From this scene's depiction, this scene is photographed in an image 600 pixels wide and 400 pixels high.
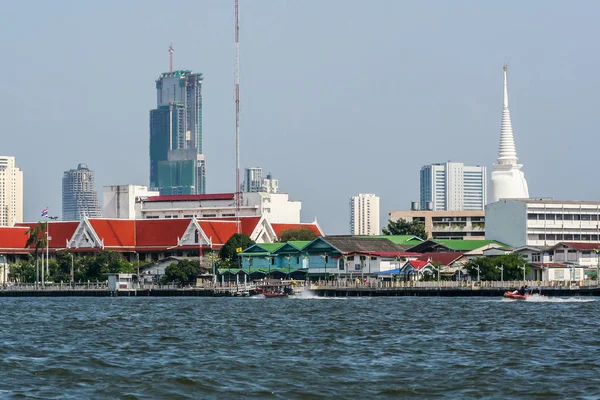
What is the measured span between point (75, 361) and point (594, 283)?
262 ft

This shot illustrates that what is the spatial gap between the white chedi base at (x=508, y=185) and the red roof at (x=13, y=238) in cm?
6160

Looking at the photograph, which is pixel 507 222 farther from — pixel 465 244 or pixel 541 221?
pixel 465 244

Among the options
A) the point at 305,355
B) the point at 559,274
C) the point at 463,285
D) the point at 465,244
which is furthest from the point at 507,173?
the point at 305,355

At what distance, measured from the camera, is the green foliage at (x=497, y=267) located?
124 m

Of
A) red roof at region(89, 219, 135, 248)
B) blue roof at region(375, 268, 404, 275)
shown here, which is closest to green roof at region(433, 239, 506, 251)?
blue roof at region(375, 268, 404, 275)

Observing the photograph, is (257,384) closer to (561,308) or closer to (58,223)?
(561,308)

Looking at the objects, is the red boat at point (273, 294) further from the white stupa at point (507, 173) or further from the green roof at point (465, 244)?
the white stupa at point (507, 173)

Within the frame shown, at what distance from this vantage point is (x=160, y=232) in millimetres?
163500

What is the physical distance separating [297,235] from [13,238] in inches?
1506

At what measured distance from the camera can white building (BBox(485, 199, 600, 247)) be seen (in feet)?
475

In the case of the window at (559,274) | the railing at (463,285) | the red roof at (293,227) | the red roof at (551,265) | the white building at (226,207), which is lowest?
the railing at (463,285)

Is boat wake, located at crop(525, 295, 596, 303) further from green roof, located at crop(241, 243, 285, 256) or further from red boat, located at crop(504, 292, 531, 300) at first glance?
green roof, located at crop(241, 243, 285, 256)

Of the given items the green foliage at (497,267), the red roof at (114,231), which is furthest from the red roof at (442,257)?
the red roof at (114,231)

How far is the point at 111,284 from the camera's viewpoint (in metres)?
131
